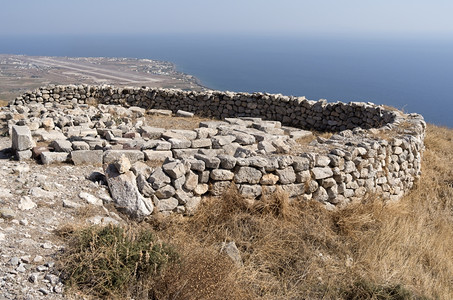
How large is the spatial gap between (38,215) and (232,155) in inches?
171

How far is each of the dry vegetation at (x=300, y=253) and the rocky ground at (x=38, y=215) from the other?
31 centimetres

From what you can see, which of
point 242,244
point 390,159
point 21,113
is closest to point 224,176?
point 242,244

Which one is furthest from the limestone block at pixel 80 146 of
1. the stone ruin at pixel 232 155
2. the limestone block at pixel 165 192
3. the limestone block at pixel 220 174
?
the limestone block at pixel 220 174

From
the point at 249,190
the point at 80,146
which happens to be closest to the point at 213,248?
the point at 249,190

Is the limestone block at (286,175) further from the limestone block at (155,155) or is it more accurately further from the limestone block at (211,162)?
the limestone block at (155,155)

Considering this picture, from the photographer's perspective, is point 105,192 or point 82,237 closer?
point 82,237

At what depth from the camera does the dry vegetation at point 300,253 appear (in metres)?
4.00

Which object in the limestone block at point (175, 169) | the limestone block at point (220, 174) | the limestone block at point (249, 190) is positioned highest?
the limestone block at point (175, 169)

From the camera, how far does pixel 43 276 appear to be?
361 centimetres

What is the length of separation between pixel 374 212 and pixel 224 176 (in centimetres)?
292

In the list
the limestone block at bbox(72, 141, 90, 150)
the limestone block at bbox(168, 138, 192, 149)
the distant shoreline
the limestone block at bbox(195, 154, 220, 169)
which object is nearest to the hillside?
the limestone block at bbox(195, 154, 220, 169)

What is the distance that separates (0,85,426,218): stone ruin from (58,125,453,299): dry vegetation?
12.7 inches

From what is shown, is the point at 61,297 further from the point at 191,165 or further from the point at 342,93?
the point at 342,93

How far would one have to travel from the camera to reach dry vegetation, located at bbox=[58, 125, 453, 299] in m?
4.00
